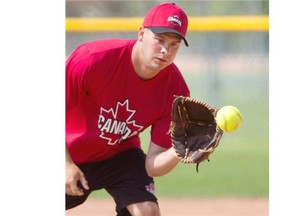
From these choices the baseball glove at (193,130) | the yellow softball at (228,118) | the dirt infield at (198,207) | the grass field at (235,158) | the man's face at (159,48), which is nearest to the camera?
the yellow softball at (228,118)

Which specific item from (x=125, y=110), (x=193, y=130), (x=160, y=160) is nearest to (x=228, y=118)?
(x=193, y=130)

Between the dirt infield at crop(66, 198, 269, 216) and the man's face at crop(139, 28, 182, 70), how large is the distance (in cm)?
185

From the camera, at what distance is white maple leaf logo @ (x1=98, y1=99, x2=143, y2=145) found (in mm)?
2967

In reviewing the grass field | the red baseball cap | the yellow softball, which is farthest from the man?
the grass field

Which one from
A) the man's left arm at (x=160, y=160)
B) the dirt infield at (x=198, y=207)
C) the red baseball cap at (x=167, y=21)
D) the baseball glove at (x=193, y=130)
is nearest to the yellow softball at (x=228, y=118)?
the baseball glove at (x=193, y=130)

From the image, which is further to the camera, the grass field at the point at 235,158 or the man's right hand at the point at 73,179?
the grass field at the point at 235,158

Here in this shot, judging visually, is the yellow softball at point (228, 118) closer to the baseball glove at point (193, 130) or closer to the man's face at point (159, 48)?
the baseball glove at point (193, 130)

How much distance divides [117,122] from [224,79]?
109 inches

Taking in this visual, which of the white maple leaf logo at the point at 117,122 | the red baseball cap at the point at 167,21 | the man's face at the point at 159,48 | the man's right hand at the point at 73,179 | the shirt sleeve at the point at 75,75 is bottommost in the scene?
the man's right hand at the point at 73,179

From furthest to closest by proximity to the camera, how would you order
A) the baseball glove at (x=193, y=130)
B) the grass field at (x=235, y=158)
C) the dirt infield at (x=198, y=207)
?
the grass field at (x=235, y=158) → the dirt infield at (x=198, y=207) → the baseball glove at (x=193, y=130)

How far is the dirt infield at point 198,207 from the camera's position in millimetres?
4586
